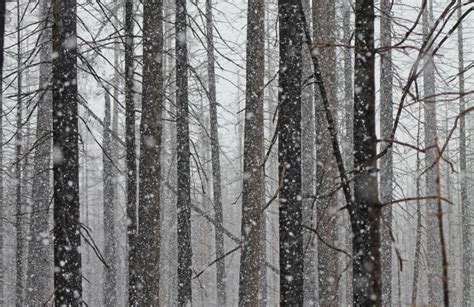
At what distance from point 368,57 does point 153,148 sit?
516 centimetres

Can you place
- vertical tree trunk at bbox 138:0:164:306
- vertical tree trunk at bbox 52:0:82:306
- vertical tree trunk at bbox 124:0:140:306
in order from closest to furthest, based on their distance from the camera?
vertical tree trunk at bbox 52:0:82:306
vertical tree trunk at bbox 138:0:164:306
vertical tree trunk at bbox 124:0:140:306

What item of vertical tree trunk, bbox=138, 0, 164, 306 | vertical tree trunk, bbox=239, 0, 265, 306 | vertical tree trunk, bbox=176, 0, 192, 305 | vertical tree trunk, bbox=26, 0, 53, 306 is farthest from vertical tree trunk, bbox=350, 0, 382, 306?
vertical tree trunk, bbox=26, 0, 53, 306

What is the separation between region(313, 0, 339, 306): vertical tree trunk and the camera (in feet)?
33.5

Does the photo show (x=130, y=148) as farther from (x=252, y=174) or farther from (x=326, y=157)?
(x=326, y=157)

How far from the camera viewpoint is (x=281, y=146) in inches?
222

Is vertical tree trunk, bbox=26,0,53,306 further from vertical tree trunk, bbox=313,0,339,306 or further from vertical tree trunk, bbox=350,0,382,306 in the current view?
vertical tree trunk, bbox=350,0,382,306

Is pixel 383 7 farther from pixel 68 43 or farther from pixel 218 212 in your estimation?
pixel 68 43

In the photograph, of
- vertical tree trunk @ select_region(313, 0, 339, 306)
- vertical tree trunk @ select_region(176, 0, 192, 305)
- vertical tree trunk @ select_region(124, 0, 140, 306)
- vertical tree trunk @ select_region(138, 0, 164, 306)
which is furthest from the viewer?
vertical tree trunk @ select_region(176, 0, 192, 305)

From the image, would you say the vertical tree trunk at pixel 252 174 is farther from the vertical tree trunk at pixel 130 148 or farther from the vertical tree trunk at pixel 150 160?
the vertical tree trunk at pixel 130 148

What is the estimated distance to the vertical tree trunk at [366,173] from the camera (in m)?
2.62

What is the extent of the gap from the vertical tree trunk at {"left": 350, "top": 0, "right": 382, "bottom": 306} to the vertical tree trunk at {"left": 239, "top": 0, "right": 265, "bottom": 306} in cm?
488

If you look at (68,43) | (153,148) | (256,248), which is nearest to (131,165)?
(153,148)

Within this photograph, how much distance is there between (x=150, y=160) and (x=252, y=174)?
1817 millimetres

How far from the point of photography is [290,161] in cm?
557
